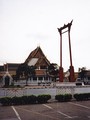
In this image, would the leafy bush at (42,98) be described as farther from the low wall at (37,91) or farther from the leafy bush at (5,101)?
the low wall at (37,91)

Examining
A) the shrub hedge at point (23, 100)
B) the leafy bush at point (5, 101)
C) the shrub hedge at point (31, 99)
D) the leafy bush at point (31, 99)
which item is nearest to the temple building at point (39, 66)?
the shrub hedge at point (31, 99)

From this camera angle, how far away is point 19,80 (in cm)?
5519

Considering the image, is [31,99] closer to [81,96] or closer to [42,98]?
[42,98]

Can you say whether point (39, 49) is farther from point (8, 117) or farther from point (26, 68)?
point (8, 117)

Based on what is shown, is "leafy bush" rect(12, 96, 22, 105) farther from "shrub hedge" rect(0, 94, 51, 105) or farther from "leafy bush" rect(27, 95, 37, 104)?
"leafy bush" rect(27, 95, 37, 104)

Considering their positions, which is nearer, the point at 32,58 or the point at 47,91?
the point at 47,91

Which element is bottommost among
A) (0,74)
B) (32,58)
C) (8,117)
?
(8,117)

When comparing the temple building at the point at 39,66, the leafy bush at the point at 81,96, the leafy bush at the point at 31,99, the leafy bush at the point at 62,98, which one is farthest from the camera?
the temple building at the point at 39,66

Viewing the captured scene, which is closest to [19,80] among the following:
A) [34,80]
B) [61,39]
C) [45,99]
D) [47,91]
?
[34,80]

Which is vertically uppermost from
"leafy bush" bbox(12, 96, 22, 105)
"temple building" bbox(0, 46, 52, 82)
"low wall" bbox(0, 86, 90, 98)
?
"temple building" bbox(0, 46, 52, 82)

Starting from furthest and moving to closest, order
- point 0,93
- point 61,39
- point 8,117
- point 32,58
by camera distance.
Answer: point 32,58, point 61,39, point 0,93, point 8,117

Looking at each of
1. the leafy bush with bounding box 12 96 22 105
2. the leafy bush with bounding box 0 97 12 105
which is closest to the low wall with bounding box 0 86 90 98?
the leafy bush with bounding box 12 96 22 105

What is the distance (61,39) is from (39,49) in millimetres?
23377

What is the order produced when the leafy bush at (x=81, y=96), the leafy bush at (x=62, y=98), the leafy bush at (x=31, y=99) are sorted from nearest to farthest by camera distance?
the leafy bush at (x=31, y=99), the leafy bush at (x=62, y=98), the leafy bush at (x=81, y=96)
